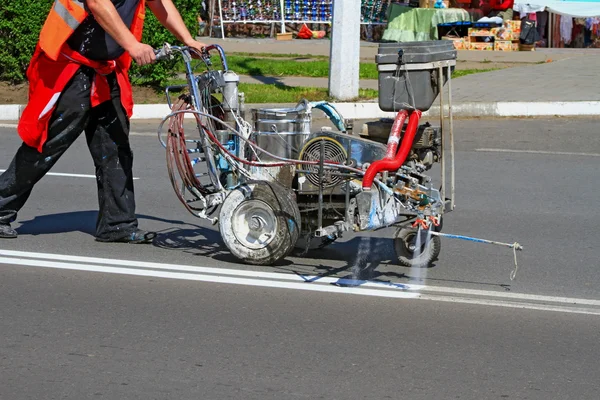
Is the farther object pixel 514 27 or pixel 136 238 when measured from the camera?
pixel 514 27

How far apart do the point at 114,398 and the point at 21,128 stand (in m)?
2.88

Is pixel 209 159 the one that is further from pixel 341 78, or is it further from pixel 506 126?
pixel 341 78

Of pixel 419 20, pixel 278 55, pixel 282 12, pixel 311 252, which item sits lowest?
pixel 311 252

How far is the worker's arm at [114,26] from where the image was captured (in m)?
6.05

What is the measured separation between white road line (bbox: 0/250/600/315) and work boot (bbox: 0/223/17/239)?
314 mm

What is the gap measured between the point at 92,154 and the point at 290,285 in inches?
72.7

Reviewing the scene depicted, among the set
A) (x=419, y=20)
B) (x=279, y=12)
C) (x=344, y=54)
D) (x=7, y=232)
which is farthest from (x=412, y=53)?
(x=279, y=12)

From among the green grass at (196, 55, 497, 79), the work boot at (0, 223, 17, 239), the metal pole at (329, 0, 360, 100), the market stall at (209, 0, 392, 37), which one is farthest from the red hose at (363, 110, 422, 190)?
the market stall at (209, 0, 392, 37)

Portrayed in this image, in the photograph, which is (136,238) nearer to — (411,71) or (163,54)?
(163,54)

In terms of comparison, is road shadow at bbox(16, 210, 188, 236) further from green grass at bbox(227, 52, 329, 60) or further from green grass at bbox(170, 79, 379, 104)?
green grass at bbox(227, 52, 329, 60)

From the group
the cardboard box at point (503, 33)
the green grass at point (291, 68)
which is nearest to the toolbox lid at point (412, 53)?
the green grass at point (291, 68)

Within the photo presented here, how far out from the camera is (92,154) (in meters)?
6.94

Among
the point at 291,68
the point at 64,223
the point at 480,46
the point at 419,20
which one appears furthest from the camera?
the point at 419,20

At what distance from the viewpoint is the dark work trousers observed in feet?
21.7
